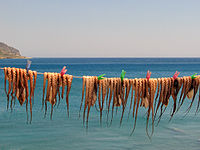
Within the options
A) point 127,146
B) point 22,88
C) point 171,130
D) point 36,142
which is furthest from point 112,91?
point 171,130

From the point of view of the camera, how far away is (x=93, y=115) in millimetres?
25656

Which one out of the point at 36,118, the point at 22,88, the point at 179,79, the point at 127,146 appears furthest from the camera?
the point at 36,118

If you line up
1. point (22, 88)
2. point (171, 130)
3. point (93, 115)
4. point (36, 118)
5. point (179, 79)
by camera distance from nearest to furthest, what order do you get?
point (22, 88), point (179, 79), point (171, 130), point (36, 118), point (93, 115)

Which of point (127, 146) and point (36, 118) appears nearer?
point (127, 146)

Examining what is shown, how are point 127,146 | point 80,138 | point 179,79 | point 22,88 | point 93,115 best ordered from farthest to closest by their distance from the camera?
point 93,115 → point 80,138 → point 127,146 → point 179,79 → point 22,88

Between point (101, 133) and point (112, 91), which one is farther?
point (101, 133)

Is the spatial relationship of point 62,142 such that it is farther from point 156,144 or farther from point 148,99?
point 148,99

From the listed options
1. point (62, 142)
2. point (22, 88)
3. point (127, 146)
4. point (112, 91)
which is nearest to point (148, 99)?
point (112, 91)

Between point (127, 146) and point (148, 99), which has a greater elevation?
point (148, 99)

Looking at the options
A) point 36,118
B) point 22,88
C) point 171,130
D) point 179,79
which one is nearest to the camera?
point 22,88

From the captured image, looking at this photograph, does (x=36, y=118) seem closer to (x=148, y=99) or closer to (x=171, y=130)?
(x=171, y=130)

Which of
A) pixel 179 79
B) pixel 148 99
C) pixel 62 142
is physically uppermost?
pixel 179 79

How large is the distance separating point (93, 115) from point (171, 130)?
29.0ft

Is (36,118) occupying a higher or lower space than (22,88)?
lower
